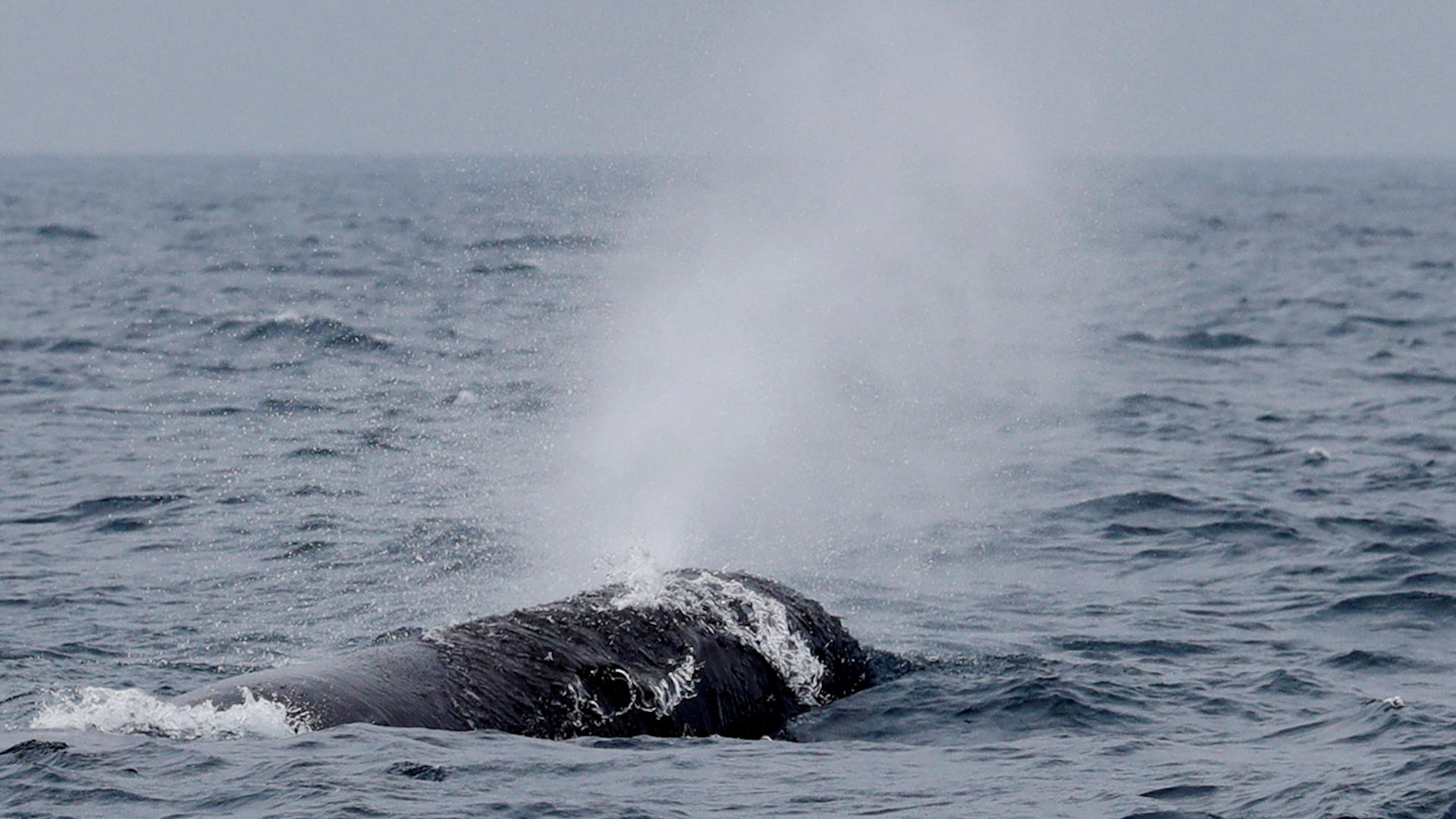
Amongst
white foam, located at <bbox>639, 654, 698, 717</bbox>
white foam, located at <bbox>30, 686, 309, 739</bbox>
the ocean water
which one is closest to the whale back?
white foam, located at <bbox>639, 654, 698, 717</bbox>

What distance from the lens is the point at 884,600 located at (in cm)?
1981

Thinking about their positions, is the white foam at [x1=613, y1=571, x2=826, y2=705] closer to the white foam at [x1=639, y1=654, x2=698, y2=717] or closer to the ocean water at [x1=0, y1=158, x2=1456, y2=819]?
the ocean water at [x1=0, y1=158, x2=1456, y2=819]

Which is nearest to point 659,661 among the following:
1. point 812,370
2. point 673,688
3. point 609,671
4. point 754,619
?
point 673,688

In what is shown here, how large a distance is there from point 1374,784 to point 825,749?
3.88 m

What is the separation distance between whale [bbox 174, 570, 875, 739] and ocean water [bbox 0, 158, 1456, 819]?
0.38m

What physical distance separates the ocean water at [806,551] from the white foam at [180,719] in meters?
0.03

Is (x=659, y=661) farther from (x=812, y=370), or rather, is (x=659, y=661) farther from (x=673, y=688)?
(x=812, y=370)

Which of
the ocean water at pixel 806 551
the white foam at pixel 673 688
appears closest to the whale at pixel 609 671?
the white foam at pixel 673 688

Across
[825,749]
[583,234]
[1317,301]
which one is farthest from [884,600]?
[583,234]

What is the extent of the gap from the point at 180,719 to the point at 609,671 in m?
3.25

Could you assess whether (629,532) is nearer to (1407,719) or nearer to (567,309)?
(1407,719)

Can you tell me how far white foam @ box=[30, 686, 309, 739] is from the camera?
12117 millimetres

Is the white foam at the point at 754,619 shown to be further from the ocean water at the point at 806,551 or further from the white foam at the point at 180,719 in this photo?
the white foam at the point at 180,719

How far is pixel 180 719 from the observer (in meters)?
12.2
